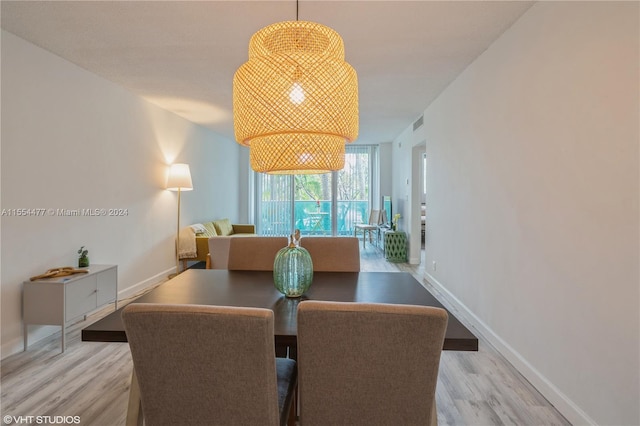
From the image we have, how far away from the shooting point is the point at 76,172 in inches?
125

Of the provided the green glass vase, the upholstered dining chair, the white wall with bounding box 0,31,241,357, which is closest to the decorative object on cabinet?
the white wall with bounding box 0,31,241,357

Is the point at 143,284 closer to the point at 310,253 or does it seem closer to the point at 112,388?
the point at 112,388

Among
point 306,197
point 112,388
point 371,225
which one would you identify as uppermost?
point 306,197

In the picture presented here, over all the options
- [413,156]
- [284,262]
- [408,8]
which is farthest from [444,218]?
[284,262]

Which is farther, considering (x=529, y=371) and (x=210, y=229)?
(x=210, y=229)

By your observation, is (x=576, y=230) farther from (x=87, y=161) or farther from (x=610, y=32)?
(x=87, y=161)

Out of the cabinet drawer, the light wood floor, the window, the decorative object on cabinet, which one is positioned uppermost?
the window

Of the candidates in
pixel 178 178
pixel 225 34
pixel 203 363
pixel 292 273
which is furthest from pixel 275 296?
pixel 178 178

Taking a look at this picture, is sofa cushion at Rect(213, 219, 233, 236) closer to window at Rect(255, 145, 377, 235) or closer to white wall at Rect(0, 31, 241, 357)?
white wall at Rect(0, 31, 241, 357)

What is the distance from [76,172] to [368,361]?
3.45 metres

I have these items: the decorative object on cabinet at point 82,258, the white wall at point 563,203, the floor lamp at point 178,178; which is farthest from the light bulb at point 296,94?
the floor lamp at point 178,178

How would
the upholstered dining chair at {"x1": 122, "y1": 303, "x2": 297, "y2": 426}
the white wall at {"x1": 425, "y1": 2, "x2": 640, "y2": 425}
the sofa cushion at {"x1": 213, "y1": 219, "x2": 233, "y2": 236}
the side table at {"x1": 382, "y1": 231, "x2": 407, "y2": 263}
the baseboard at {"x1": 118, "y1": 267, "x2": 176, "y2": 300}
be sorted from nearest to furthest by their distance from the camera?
1. the upholstered dining chair at {"x1": 122, "y1": 303, "x2": 297, "y2": 426}
2. the white wall at {"x1": 425, "y1": 2, "x2": 640, "y2": 425}
3. the baseboard at {"x1": 118, "y1": 267, "x2": 176, "y2": 300}
4. the sofa cushion at {"x1": 213, "y1": 219, "x2": 233, "y2": 236}
5. the side table at {"x1": 382, "y1": 231, "x2": 407, "y2": 263}

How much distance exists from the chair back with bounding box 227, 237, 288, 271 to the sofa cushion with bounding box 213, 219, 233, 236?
149 inches

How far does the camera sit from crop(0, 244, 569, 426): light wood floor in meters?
1.84
